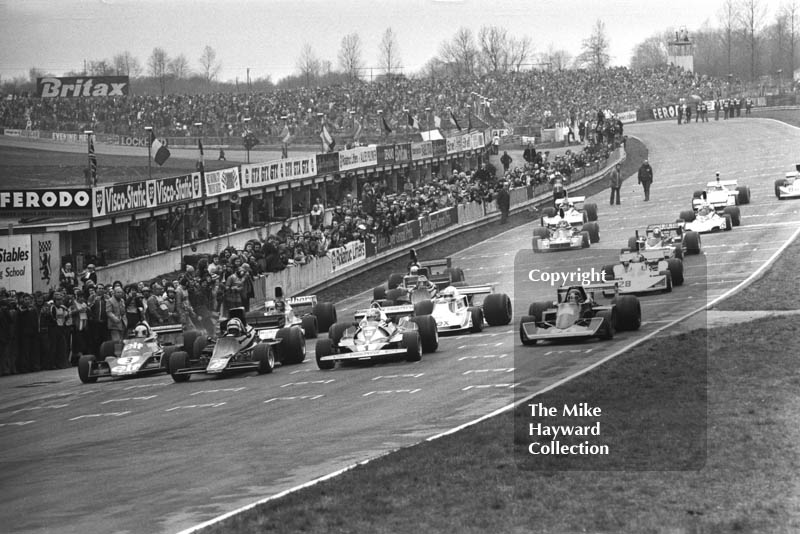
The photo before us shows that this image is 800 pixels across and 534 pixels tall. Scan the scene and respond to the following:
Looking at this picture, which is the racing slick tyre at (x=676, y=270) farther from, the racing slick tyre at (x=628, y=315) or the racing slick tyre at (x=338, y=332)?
the racing slick tyre at (x=338, y=332)

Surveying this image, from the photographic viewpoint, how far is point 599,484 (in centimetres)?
1319

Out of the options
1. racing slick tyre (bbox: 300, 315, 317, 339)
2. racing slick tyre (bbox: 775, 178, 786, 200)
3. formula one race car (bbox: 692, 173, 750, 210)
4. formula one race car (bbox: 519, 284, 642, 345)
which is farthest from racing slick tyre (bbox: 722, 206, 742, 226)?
formula one race car (bbox: 519, 284, 642, 345)

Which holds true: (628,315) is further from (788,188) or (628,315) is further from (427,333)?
(788,188)

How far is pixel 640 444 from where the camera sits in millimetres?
14086

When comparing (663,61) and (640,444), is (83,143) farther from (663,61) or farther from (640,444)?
(663,61)

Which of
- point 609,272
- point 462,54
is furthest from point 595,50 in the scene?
point 609,272

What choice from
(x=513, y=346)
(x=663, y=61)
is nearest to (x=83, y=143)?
(x=513, y=346)

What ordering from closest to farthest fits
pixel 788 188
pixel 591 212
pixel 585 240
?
1. pixel 585 240
2. pixel 591 212
3. pixel 788 188

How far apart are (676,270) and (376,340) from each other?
10.1 m

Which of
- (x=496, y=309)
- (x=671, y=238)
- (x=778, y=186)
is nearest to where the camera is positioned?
(x=496, y=309)

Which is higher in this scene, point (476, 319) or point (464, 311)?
point (464, 311)

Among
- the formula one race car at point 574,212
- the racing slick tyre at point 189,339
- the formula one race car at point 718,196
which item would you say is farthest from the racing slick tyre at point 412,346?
the formula one race car at point 718,196

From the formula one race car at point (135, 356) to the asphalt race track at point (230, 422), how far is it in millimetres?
385

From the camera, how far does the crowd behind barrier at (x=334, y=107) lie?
51.8 metres
